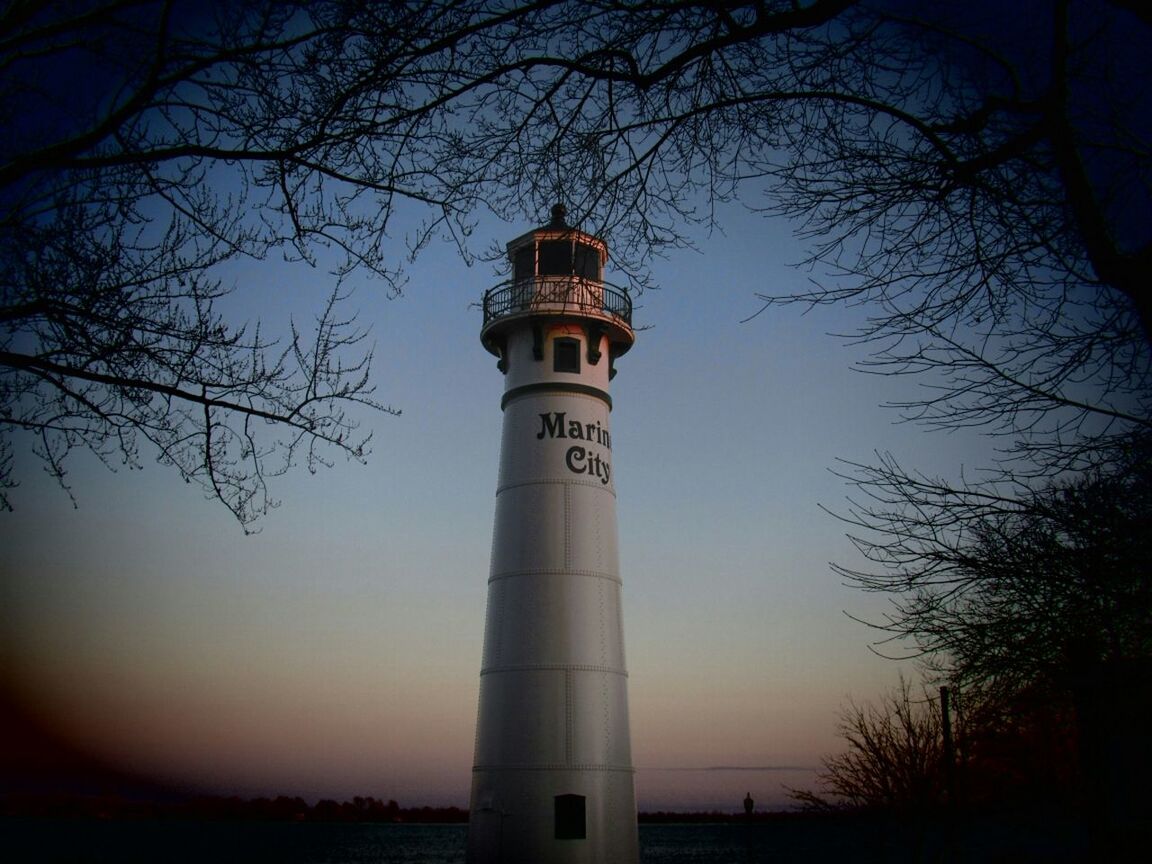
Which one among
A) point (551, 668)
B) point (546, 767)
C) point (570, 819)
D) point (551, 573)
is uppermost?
point (551, 573)

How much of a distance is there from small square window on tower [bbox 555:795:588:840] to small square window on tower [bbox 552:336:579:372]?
820 centimetres

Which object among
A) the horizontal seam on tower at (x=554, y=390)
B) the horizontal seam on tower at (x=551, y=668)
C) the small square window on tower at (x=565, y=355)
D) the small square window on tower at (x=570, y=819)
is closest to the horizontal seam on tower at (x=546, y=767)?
the small square window on tower at (x=570, y=819)

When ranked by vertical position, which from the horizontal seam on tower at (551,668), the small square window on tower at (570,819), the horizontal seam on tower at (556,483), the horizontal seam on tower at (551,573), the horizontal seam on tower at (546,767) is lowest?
the small square window on tower at (570,819)

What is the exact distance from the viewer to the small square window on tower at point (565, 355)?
61.1ft

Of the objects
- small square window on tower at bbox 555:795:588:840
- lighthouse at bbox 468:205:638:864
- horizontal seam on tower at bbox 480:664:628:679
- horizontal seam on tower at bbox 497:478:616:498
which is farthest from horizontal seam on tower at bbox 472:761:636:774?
horizontal seam on tower at bbox 497:478:616:498

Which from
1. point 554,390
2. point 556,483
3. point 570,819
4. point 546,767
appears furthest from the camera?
point 554,390

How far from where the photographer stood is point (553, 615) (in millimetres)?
16500

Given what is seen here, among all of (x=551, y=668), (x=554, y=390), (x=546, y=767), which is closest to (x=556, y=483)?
(x=554, y=390)

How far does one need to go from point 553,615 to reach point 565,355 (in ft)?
17.9

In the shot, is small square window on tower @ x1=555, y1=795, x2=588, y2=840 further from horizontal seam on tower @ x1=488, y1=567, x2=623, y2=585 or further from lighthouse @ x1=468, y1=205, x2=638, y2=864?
horizontal seam on tower @ x1=488, y1=567, x2=623, y2=585

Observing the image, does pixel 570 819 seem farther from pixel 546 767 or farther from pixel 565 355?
pixel 565 355

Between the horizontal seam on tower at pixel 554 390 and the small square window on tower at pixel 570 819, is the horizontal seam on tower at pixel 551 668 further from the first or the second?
the horizontal seam on tower at pixel 554 390

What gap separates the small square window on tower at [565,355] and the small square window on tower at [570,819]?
26.9 ft

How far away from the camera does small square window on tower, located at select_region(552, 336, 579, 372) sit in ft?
61.1
